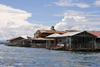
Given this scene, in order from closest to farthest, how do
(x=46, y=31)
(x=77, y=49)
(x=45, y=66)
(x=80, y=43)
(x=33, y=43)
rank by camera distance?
(x=45, y=66)
(x=77, y=49)
(x=80, y=43)
(x=33, y=43)
(x=46, y=31)

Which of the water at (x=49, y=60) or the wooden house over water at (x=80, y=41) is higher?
the wooden house over water at (x=80, y=41)

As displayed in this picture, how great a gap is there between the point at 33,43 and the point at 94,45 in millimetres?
29364

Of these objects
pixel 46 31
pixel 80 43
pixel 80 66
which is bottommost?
pixel 80 66

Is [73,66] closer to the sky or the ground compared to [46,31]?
closer to the ground

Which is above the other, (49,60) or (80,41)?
(80,41)

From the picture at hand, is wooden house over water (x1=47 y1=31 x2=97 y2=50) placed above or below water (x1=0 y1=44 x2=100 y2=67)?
above

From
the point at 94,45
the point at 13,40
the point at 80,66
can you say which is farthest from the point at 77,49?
the point at 13,40

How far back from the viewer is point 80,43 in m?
50.4

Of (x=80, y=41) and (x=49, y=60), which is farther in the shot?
(x=80, y=41)

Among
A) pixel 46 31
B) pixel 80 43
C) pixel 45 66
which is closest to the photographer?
pixel 45 66

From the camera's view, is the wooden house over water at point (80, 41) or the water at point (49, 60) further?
the wooden house over water at point (80, 41)

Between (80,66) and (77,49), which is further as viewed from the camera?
(77,49)

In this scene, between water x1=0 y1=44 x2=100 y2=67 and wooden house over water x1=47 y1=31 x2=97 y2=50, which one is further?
wooden house over water x1=47 y1=31 x2=97 y2=50

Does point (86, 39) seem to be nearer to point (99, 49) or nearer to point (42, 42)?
point (99, 49)
